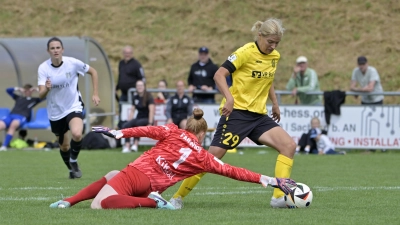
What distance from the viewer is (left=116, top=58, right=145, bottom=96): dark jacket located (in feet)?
65.9

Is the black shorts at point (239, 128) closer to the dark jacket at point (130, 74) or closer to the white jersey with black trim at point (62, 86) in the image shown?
the white jersey with black trim at point (62, 86)

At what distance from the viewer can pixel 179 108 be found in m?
18.5

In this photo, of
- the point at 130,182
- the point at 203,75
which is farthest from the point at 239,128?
the point at 203,75

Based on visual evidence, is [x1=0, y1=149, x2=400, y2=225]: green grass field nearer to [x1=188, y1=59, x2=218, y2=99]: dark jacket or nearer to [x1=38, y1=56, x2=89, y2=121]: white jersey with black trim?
[x1=38, y1=56, x2=89, y2=121]: white jersey with black trim

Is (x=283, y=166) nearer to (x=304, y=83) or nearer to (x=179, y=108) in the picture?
(x=179, y=108)

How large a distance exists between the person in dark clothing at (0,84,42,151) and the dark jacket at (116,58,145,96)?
2.11 metres

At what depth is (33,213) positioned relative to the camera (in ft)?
24.7

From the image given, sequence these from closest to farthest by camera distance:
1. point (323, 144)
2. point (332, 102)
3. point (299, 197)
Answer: point (299, 197) < point (323, 144) < point (332, 102)

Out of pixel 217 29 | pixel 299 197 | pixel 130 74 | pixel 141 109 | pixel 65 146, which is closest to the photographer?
pixel 299 197

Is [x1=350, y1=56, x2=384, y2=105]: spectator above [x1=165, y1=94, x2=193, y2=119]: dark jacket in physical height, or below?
above

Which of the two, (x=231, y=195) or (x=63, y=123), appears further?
(x=63, y=123)

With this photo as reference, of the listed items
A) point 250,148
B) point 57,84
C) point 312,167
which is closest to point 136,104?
point 250,148

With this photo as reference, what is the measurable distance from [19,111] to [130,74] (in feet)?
9.25

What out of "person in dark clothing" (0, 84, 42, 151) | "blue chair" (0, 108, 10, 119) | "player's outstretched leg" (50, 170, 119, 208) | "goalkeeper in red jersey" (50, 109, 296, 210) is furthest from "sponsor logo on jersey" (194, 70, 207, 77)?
"player's outstretched leg" (50, 170, 119, 208)
